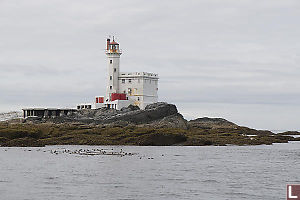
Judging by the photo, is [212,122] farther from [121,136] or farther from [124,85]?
[121,136]

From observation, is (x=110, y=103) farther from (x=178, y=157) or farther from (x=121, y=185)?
(x=121, y=185)

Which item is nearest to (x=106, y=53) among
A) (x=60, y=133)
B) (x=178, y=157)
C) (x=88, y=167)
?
(x=60, y=133)

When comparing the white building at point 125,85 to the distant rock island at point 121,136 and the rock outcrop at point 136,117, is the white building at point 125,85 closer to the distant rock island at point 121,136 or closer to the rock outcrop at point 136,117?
the rock outcrop at point 136,117

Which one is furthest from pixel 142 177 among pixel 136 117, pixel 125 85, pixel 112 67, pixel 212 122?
pixel 212 122

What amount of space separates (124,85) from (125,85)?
25 centimetres

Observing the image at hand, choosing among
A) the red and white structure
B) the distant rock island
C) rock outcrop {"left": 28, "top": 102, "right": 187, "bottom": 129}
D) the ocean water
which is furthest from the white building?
the ocean water

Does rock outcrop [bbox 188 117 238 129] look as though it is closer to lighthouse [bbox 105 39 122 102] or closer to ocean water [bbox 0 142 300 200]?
lighthouse [bbox 105 39 122 102]

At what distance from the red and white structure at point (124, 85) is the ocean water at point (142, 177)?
207 feet

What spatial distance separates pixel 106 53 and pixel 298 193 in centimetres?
8879

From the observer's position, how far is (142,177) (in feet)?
106

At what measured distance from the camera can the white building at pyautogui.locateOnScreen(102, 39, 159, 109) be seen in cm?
10931

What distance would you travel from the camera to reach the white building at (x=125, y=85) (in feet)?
359

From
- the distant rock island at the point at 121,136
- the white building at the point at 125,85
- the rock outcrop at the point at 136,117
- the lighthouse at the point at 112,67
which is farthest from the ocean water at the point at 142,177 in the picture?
the lighthouse at the point at 112,67

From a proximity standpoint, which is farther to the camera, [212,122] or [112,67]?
[212,122]
